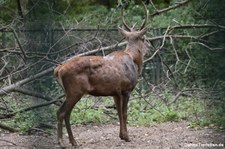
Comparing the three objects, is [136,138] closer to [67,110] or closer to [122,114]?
[122,114]

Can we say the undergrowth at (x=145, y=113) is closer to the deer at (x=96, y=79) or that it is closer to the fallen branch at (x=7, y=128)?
the fallen branch at (x=7, y=128)

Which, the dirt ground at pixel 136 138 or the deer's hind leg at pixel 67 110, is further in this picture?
the dirt ground at pixel 136 138

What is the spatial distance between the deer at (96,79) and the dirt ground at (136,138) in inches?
7.7

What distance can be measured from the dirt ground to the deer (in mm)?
197

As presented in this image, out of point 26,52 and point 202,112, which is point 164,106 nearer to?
point 202,112

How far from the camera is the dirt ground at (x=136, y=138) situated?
468 cm

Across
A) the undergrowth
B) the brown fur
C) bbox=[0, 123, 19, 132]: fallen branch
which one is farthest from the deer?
bbox=[0, 123, 19, 132]: fallen branch

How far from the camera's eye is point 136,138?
511 cm

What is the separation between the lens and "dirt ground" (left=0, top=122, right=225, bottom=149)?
4.68 meters

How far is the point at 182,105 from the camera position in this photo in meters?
6.70

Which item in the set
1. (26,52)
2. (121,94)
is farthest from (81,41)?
(121,94)

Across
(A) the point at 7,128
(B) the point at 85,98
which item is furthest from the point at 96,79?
(B) the point at 85,98

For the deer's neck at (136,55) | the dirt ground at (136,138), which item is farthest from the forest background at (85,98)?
the deer's neck at (136,55)

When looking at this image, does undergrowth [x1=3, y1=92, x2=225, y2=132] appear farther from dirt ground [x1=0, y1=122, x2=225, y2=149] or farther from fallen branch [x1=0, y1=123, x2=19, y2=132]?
dirt ground [x1=0, y1=122, x2=225, y2=149]
